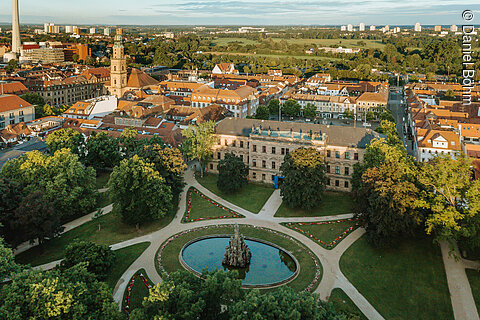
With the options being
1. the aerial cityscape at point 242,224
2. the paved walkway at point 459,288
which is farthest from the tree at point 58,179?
the paved walkway at point 459,288

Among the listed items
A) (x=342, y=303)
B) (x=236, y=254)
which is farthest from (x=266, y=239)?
(x=342, y=303)

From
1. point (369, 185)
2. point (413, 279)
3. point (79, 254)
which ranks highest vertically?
point (369, 185)

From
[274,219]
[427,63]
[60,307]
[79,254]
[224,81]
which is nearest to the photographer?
[60,307]

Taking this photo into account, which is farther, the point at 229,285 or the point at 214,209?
the point at 214,209

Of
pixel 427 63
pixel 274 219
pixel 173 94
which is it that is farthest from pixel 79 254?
pixel 427 63

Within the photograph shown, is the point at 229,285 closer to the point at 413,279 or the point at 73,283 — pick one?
the point at 73,283

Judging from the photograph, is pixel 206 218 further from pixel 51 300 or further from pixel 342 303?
pixel 51 300

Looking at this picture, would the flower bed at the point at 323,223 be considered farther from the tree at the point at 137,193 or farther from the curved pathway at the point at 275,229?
the tree at the point at 137,193

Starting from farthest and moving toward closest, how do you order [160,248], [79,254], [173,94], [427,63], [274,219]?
1. [427,63]
2. [173,94]
3. [274,219]
4. [160,248]
5. [79,254]
